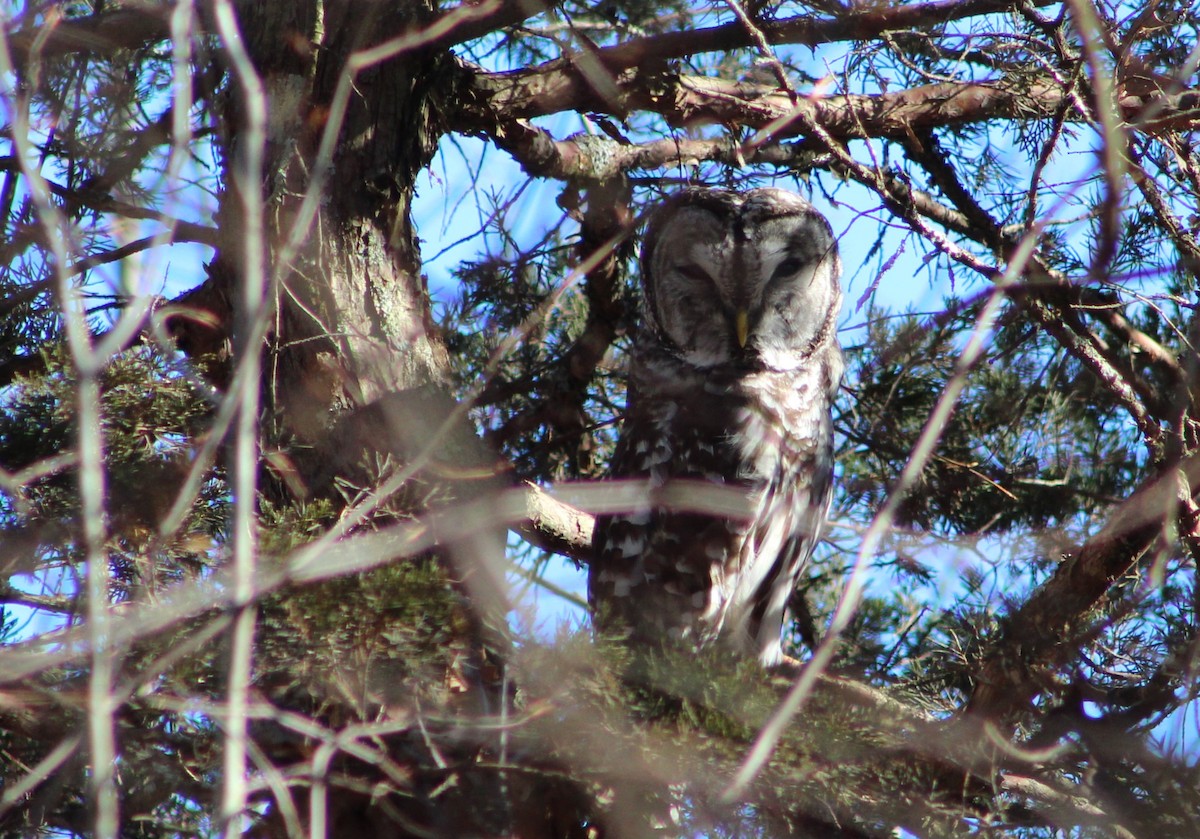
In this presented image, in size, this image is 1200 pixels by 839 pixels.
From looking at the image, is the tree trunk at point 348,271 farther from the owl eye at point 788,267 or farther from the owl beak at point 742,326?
the owl eye at point 788,267

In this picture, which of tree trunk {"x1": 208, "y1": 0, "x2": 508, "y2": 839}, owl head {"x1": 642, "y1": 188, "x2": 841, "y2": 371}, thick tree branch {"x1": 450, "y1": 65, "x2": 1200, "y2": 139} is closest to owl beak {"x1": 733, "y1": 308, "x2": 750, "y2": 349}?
owl head {"x1": 642, "y1": 188, "x2": 841, "y2": 371}

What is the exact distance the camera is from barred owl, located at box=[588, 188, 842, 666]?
11.3 ft

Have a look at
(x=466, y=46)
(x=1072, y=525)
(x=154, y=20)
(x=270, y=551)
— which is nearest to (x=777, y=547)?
(x=1072, y=525)

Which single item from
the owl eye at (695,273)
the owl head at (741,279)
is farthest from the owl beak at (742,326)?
the owl eye at (695,273)

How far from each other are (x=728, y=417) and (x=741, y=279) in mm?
473

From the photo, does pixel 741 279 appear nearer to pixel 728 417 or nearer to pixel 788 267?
pixel 788 267

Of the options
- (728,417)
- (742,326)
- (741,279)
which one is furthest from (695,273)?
(728,417)

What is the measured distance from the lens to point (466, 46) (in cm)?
368

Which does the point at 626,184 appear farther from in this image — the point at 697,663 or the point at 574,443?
the point at 697,663

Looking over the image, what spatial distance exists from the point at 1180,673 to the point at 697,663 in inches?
43.9

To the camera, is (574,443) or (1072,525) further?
(574,443)

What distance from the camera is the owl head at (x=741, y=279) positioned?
359cm

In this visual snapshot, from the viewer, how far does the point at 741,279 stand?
360 cm

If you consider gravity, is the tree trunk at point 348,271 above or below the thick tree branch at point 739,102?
below
